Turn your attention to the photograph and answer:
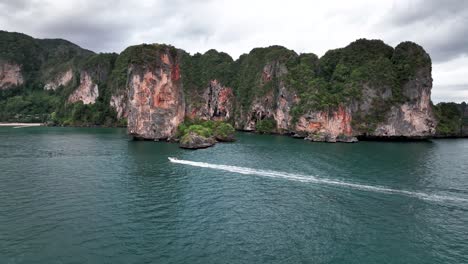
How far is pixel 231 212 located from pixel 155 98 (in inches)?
2409

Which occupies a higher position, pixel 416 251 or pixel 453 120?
pixel 453 120

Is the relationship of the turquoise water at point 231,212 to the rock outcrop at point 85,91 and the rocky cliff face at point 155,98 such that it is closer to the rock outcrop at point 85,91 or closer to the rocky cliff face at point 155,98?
the rocky cliff face at point 155,98

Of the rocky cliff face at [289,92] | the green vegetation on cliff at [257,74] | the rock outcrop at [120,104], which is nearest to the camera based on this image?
the rocky cliff face at [289,92]

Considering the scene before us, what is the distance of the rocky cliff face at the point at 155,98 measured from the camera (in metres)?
83.2

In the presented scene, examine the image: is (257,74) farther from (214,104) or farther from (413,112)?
(413,112)

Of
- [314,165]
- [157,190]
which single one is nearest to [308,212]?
[157,190]

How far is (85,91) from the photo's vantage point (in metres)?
188

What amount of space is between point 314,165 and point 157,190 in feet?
94.5

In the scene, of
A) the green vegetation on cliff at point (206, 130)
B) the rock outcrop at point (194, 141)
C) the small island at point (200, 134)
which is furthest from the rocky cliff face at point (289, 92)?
the rock outcrop at point (194, 141)

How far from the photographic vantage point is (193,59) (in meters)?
172

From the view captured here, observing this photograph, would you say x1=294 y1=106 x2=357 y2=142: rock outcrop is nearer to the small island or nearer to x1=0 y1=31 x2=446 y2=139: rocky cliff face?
x1=0 y1=31 x2=446 y2=139: rocky cliff face

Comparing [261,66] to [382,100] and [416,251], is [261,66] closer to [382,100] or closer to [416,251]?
[382,100]

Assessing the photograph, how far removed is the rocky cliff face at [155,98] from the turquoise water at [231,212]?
32195 millimetres

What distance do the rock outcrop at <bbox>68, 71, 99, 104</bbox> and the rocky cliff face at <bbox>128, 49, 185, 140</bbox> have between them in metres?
113
